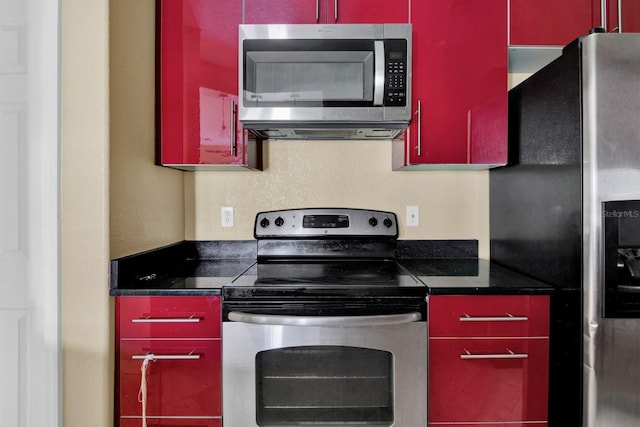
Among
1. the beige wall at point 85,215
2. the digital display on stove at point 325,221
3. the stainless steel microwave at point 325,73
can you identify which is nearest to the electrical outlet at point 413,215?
the digital display on stove at point 325,221

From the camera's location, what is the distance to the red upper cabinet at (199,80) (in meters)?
1.78

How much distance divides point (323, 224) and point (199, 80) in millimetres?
846

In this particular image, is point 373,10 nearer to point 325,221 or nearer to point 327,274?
point 325,221

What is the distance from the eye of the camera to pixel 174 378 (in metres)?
1.49

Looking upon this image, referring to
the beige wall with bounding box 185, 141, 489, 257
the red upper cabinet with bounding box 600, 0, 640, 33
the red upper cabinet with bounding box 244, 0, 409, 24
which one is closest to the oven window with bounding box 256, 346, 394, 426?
the beige wall with bounding box 185, 141, 489, 257

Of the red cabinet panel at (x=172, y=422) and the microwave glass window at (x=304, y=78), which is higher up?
the microwave glass window at (x=304, y=78)

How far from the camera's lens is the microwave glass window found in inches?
66.4

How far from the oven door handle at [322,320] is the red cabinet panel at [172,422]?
375mm

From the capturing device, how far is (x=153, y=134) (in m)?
1.80

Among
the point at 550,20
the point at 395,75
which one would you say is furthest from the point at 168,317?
the point at 550,20

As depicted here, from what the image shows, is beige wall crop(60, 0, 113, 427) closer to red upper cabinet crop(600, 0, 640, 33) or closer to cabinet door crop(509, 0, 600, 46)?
cabinet door crop(509, 0, 600, 46)

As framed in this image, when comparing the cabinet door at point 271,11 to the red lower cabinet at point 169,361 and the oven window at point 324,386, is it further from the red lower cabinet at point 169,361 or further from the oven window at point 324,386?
the oven window at point 324,386

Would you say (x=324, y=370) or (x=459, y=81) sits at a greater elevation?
(x=459, y=81)

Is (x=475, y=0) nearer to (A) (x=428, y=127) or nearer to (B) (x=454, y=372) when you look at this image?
(A) (x=428, y=127)
